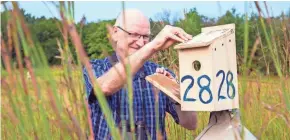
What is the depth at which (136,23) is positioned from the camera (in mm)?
2229

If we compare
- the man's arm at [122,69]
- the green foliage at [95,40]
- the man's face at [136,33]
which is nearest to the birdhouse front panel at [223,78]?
the man's arm at [122,69]

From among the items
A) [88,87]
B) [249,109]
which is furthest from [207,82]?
[249,109]

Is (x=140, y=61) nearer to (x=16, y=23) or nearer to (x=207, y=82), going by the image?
(x=207, y=82)

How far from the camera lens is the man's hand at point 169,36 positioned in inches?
68.0

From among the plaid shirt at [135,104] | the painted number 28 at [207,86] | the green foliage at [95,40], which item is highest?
the green foliage at [95,40]

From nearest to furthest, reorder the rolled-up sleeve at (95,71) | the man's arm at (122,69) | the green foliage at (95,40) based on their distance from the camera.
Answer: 1. the green foliage at (95,40)
2. the man's arm at (122,69)
3. the rolled-up sleeve at (95,71)

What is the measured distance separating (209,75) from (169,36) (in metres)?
0.17

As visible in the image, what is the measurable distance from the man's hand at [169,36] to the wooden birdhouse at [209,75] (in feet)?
0.11

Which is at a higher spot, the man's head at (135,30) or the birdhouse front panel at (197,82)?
the man's head at (135,30)

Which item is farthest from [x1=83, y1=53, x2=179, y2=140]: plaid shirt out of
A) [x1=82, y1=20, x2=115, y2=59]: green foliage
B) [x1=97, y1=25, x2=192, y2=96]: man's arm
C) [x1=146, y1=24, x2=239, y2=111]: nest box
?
[x1=146, y1=24, x2=239, y2=111]: nest box

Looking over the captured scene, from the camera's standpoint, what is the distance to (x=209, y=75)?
5.72ft

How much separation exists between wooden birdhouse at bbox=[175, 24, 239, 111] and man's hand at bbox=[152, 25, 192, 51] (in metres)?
0.03

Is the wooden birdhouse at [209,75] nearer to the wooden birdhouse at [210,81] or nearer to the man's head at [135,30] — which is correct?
the wooden birdhouse at [210,81]

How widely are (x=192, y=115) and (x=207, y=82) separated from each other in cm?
69
